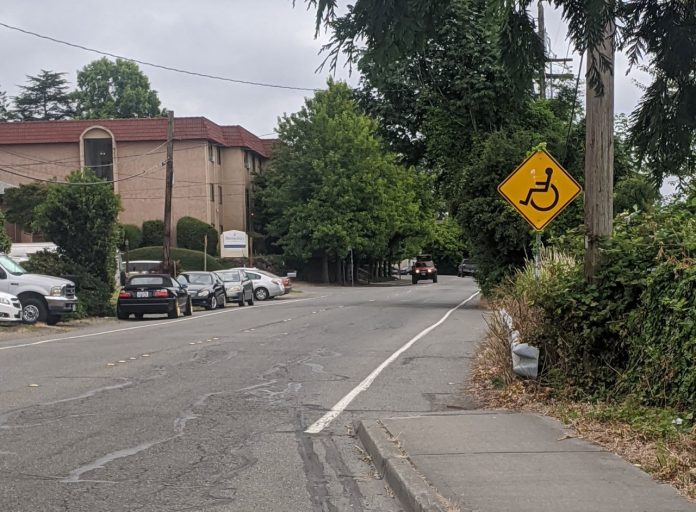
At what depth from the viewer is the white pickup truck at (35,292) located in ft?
78.5

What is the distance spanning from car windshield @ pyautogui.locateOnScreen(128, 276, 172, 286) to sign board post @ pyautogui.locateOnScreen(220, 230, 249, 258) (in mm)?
28583

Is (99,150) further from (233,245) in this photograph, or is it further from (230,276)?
(230,276)

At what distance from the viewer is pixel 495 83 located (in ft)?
99.9

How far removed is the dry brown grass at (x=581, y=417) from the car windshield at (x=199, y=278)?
21832 mm

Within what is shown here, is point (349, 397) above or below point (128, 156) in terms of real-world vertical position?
below

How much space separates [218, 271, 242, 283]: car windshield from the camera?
37.9 meters

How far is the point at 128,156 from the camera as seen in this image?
201 ft

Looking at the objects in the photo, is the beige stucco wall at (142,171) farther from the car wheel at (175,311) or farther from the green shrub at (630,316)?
the green shrub at (630,316)

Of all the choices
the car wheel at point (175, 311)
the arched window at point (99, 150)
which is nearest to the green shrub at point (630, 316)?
the car wheel at point (175, 311)

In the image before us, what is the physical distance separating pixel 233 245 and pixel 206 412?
47467mm

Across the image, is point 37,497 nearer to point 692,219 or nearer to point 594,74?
point 594,74

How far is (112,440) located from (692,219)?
20.7 ft

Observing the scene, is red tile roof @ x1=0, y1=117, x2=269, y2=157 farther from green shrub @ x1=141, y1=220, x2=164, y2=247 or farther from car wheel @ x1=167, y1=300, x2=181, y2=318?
car wheel @ x1=167, y1=300, x2=181, y2=318

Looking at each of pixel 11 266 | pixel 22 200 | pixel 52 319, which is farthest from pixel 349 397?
pixel 22 200
